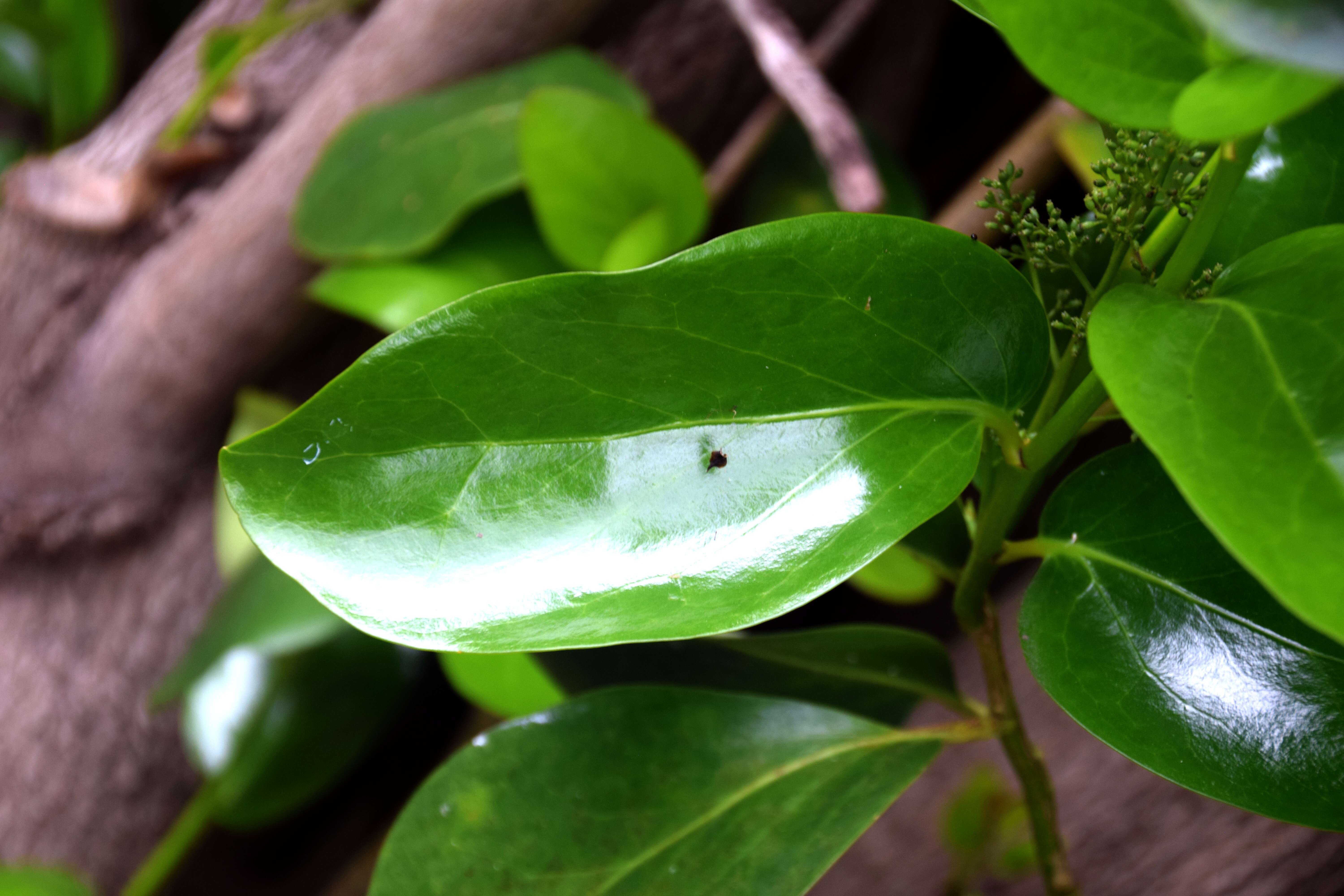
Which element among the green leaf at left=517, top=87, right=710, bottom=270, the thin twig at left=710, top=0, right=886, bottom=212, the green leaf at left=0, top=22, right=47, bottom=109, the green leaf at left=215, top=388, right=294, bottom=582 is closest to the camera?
the thin twig at left=710, top=0, right=886, bottom=212

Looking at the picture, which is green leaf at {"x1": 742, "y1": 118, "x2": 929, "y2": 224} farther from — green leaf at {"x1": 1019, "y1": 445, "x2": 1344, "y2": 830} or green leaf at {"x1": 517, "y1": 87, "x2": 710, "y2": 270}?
green leaf at {"x1": 1019, "y1": 445, "x2": 1344, "y2": 830}

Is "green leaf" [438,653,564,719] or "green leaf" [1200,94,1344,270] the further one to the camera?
"green leaf" [438,653,564,719]

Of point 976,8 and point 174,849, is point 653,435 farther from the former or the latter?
point 174,849

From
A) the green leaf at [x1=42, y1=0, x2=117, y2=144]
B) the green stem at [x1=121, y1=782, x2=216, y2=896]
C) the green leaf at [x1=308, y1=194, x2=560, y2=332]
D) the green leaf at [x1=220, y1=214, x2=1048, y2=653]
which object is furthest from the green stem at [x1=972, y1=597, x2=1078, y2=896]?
the green leaf at [x1=42, y1=0, x2=117, y2=144]

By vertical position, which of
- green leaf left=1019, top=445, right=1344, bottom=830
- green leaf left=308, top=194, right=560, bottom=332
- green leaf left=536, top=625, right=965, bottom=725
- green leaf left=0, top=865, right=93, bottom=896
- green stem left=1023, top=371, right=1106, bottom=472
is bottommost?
green leaf left=0, top=865, right=93, bottom=896

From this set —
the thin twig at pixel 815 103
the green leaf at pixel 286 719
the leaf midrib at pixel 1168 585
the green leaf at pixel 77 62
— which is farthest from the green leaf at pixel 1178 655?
the green leaf at pixel 77 62

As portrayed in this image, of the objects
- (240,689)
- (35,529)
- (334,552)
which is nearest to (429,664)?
(240,689)

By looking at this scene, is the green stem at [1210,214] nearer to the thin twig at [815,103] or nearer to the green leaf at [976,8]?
the green leaf at [976,8]
